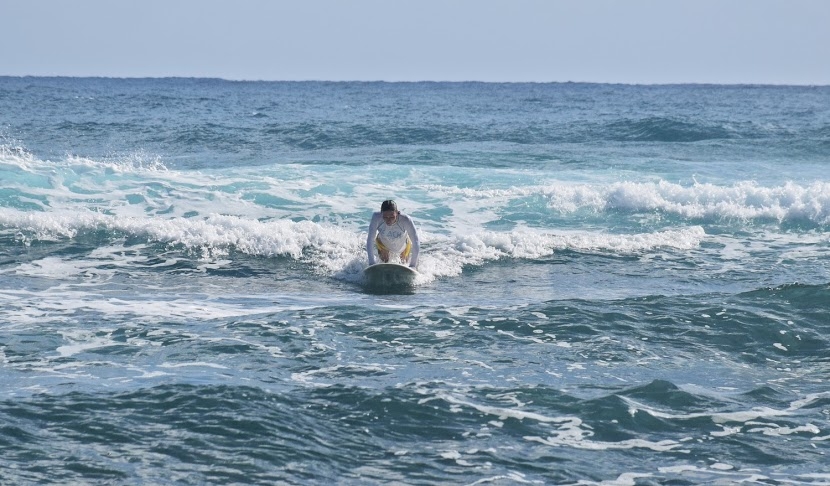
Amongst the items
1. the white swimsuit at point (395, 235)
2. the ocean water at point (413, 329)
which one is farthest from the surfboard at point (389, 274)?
the white swimsuit at point (395, 235)

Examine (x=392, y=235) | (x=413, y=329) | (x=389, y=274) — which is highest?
(x=392, y=235)

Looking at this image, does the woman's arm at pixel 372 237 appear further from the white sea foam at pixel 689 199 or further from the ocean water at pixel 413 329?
the white sea foam at pixel 689 199

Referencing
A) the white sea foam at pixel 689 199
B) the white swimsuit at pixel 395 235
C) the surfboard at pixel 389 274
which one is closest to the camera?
the surfboard at pixel 389 274

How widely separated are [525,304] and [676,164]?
17.7m

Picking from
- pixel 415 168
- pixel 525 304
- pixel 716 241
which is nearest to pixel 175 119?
pixel 415 168

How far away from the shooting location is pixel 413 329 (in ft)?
33.5

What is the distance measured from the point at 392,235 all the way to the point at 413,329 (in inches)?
139

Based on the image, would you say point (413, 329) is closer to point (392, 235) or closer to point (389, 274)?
point (389, 274)

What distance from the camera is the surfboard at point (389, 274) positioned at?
497 inches

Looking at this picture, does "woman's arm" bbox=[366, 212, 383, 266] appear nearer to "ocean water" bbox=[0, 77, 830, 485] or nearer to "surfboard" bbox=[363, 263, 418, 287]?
"surfboard" bbox=[363, 263, 418, 287]

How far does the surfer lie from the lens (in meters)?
13.2

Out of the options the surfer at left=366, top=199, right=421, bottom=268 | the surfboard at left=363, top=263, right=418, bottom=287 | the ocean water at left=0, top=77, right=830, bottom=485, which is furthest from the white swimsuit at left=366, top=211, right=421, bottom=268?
the ocean water at left=0, top=77, right=830, bottom=485

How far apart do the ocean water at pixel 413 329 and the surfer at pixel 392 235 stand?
1.42 feet

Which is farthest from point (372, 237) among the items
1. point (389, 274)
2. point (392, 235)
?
point (389, 274)
